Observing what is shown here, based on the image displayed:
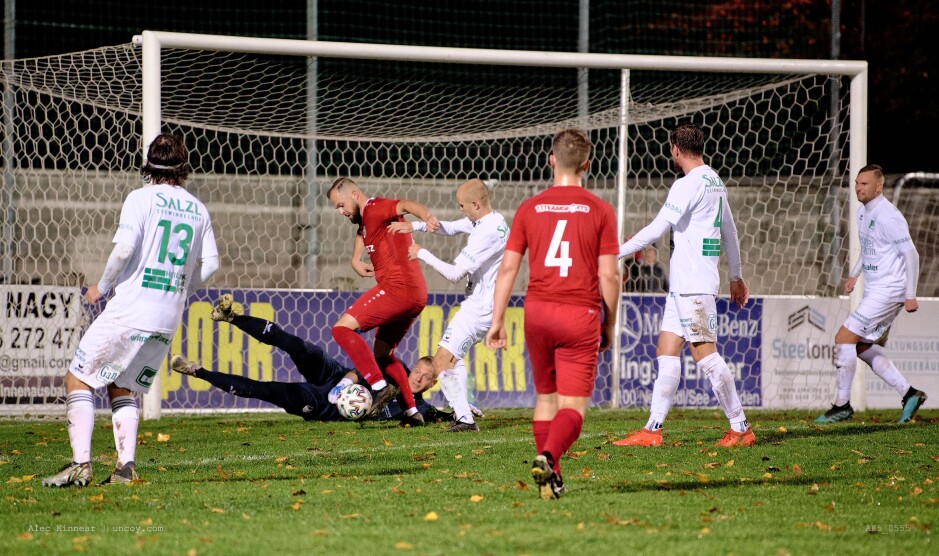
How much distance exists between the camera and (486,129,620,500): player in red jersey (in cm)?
582

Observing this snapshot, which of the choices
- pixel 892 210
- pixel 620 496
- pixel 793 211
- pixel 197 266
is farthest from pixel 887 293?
pixel 197 266

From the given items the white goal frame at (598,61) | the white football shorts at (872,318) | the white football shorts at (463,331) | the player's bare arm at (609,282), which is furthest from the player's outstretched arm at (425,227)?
the player's bare arm at (609,282)

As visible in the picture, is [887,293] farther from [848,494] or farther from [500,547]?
[500,547]

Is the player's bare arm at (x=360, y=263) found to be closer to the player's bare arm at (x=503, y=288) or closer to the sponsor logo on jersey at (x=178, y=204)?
the sponsor logo on jersey at (x=178, y=204)

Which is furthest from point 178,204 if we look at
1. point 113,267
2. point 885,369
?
point 885,369

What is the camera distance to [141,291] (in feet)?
21.0

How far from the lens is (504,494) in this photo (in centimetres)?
620

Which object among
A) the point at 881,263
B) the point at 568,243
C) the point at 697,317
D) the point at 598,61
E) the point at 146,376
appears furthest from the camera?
the point at 598,61

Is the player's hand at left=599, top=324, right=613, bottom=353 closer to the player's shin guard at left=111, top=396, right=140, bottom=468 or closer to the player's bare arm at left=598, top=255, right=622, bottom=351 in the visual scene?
the player's bare arm at left=598, top=255, right=622, bottom=351

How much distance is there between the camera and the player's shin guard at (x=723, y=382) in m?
8.21

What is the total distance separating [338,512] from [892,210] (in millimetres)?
6651

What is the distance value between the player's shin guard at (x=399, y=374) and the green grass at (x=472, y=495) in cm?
45

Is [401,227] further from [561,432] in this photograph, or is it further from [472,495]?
[561,432]

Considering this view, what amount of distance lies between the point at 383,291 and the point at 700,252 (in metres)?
2.98
